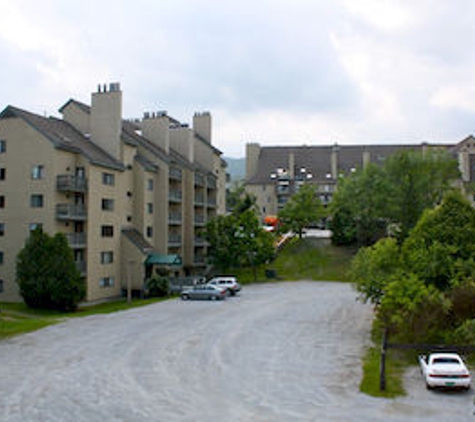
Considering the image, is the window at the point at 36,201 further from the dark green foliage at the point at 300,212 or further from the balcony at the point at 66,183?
the dark green foliage at the point at 300,212

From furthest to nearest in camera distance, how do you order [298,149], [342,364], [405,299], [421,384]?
[298,149] → [405,299] → [342,364] → [421,384]

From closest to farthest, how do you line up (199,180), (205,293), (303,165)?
(205,293) → (199,180) → (303,165)

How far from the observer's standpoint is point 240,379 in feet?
71.1

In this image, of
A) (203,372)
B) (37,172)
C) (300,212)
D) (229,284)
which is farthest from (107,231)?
(300,212)

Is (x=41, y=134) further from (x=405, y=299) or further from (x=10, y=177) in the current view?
(x=405, y=299)

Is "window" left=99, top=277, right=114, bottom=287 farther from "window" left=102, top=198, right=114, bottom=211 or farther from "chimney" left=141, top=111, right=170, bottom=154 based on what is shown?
"chimney" left=141, top=111, right=170, bottom=154

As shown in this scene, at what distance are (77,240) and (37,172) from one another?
242 inches

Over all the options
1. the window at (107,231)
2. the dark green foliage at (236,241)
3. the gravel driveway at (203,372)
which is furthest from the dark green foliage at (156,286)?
the gravel driveway at (203,372)

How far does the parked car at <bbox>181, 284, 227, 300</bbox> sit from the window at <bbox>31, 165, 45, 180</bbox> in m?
14.7

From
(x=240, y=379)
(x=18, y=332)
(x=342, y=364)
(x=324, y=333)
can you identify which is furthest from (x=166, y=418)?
(x=18, y=332)

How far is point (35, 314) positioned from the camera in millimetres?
40875

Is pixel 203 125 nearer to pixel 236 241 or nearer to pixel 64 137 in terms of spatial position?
pixel 236 241

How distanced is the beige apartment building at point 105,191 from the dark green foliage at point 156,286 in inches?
33.6

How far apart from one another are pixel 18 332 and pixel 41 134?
1793cm
